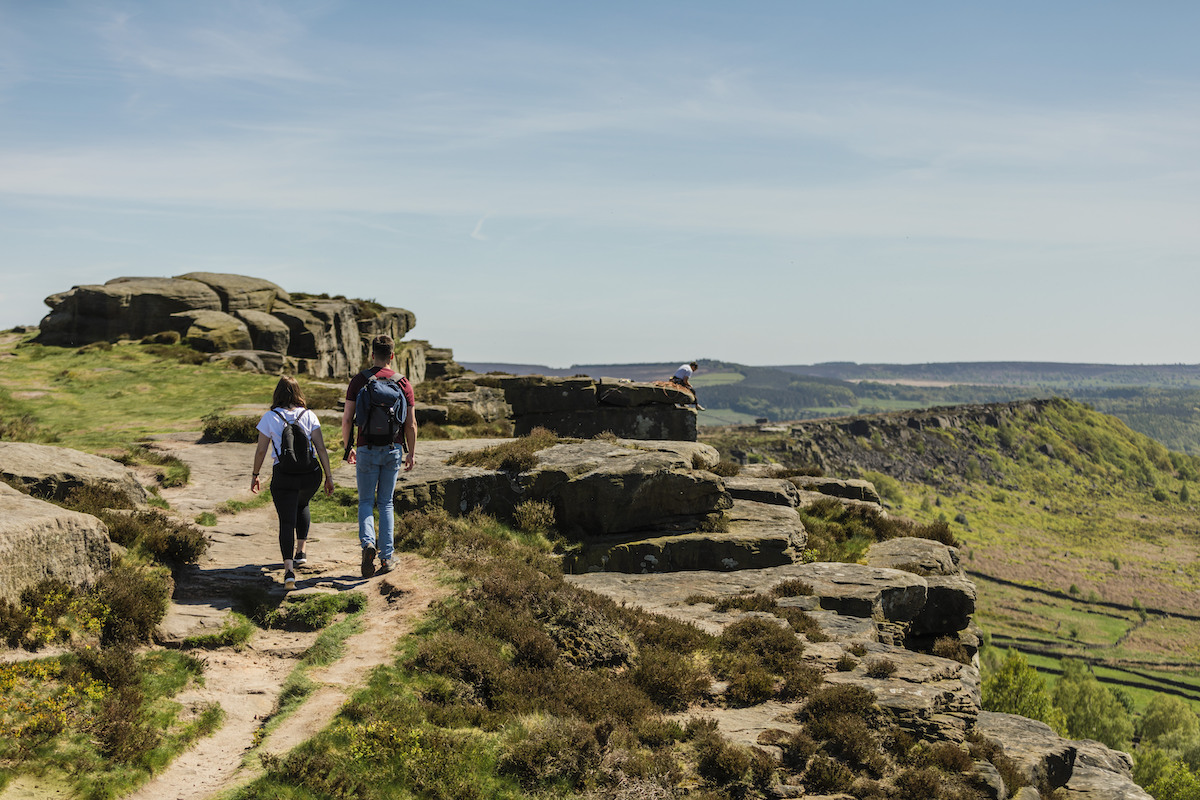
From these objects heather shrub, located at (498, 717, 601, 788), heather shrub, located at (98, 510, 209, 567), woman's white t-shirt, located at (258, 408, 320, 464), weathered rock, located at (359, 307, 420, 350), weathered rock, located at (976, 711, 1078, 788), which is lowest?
weathered rock, located at (976, 711, 1078, 788)

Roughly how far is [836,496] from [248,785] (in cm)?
2391

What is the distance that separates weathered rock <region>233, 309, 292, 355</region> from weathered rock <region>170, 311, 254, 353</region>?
79 centimetres

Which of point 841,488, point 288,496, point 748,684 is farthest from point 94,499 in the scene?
point 841,488

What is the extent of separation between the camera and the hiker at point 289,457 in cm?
1309

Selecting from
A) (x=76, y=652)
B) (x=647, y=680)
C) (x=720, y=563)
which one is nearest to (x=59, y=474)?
(x=76, y=652)

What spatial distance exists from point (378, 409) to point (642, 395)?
17674 mm

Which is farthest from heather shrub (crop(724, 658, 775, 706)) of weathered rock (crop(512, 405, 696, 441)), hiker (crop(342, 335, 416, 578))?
weathered rock (crop(512, 405, 696, 441))

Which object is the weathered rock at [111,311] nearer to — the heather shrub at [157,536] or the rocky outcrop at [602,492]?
the rocky outcrop at [602,492]

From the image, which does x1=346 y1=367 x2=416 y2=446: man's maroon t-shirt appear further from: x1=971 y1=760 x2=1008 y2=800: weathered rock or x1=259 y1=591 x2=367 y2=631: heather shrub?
x1=971 y1=760 x2=1008 y2=800: weathered rock

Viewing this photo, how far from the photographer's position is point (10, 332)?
5594cm

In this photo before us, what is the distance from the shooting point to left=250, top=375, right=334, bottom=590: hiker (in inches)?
516

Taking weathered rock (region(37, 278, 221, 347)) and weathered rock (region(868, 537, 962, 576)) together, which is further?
weathered rock (region(37, 278, 221, 347))

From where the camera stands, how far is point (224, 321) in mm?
50469

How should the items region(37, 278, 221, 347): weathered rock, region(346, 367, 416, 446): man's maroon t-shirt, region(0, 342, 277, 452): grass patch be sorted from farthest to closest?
region(37, 278, 221, 347): weathered rock < region(0, 342, 277, 452): grass patch < region(346, 367, 416, 446): man's maroon t-shirt
